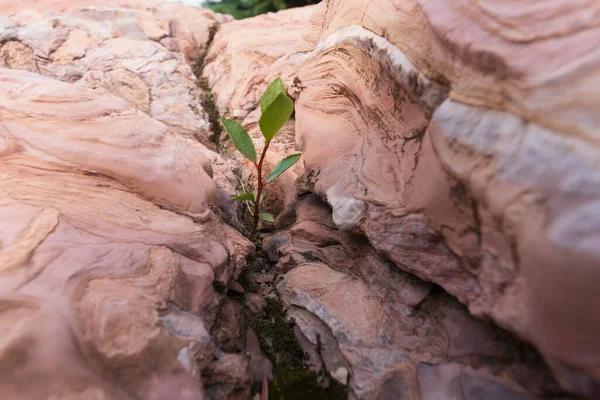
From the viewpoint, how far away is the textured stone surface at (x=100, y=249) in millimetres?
1097

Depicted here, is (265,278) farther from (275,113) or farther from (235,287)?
(275,113)

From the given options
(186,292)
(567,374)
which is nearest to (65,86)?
(186,292)

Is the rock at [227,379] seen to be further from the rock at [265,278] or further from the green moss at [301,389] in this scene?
the rock at [265,278]

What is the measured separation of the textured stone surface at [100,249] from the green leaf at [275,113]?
39 centimetres

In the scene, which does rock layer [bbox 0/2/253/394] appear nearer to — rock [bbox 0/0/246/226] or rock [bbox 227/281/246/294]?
rock [bbox 227/281/246/294]

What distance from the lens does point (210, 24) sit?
4027mm

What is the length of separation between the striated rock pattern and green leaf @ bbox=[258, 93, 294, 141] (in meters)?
0.32

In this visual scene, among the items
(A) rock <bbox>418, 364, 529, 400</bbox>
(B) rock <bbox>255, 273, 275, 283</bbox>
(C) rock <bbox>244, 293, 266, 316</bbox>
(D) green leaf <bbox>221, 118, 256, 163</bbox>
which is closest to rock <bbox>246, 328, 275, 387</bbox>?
(C) rock <bbox>244, 293, 266, 316</bbox>

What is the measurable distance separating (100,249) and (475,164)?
50.3 inches

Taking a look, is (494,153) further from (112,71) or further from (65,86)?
(112,71)

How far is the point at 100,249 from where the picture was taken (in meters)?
1.35

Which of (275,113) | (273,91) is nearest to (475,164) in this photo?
(275,113)

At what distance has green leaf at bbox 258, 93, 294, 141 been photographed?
1729mm

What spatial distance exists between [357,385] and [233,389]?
42cm
